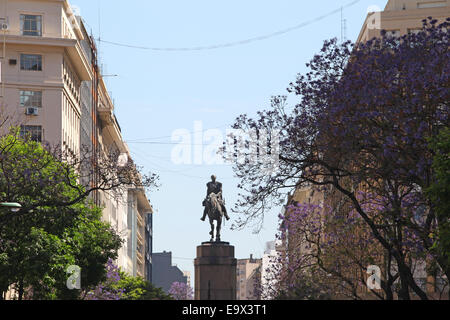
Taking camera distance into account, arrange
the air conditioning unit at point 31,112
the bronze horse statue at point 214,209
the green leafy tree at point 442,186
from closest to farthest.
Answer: the green leafy tree at point 442,186
the bronze horse statue at point 214,209
the air conditioning unit at point 31,112

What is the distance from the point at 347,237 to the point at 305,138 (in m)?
12.2

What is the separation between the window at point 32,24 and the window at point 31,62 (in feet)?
5.78

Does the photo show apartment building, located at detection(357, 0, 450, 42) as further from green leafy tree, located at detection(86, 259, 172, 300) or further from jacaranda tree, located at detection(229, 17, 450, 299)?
jacaranda tree, located at detection(229, 17, 450, 299)

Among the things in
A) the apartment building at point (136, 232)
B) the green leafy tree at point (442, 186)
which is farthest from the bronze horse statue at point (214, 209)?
the apartment building at point (136, 232)

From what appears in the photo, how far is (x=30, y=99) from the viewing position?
3622 inches

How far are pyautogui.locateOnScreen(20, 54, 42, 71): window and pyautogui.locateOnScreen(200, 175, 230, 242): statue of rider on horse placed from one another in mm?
38106

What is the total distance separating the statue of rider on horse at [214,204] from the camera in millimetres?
57688

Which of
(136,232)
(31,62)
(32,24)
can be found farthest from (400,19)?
(136,232)

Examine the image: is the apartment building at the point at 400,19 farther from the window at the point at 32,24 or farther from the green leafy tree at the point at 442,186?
the green leafy tree at the point at 442,186

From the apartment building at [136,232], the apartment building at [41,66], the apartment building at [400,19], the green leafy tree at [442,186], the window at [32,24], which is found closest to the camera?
the green leafy tree at [442,186]

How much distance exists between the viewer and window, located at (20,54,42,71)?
3649 inches

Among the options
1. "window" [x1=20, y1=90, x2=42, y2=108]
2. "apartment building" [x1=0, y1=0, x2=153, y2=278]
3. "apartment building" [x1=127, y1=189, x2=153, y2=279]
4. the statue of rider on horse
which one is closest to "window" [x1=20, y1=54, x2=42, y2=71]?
"apartment building" [x1=0, y1=0, x2=153, y2=278]

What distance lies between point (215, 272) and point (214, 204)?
15.7 feet

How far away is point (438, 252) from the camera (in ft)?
112
